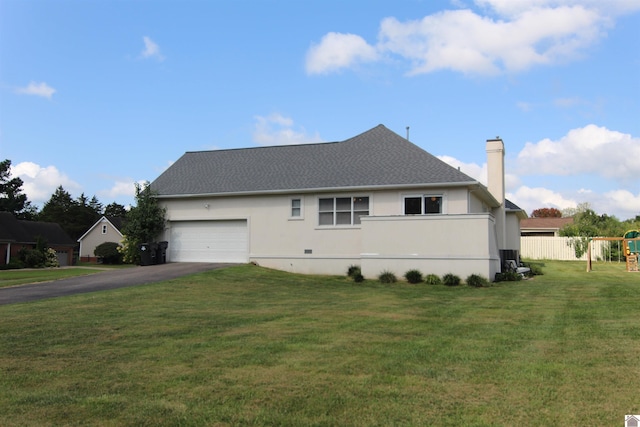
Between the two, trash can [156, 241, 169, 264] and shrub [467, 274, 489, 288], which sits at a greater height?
trash can [156, 241, 169, 264]

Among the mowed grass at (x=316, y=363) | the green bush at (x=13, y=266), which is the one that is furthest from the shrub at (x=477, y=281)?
the green bush at (x=13, y=266)

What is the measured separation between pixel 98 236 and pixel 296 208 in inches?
1541

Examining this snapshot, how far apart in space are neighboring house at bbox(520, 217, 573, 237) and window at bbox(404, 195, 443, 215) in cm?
3651

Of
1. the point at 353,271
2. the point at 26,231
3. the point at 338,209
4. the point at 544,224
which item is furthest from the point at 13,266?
the point at 544,224

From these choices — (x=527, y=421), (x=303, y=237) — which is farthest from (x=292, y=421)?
(x=303, y=237)

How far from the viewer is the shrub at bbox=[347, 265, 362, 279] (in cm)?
1901

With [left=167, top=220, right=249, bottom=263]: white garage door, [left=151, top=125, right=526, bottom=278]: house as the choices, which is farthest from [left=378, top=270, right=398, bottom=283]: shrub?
[left=167, top=220, right=249, bottom=263]: white garage door

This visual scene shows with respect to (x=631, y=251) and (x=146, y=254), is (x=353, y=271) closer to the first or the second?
(x=146, y=254)

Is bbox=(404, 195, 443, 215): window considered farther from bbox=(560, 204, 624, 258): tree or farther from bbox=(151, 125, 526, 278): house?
bbox=(560, 204, 624, 258): tree

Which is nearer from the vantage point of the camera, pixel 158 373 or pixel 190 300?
pixel 158 373

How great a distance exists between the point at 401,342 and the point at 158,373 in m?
3.38

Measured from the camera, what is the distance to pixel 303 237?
846 inches

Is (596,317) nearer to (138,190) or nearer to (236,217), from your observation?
(236,217)

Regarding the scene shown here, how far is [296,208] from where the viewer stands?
21.8 m
